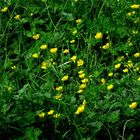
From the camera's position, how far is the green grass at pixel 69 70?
240 cm

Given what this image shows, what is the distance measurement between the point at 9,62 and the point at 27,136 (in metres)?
0.90

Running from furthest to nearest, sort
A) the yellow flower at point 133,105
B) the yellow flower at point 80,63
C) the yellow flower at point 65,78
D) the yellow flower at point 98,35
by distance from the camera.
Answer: the yellow flower at point 98,35, the yellow flower at point 80,63, the yellow flower at point 65,78, the yellow flower at point 133,105

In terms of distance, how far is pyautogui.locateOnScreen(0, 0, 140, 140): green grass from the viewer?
2.40m

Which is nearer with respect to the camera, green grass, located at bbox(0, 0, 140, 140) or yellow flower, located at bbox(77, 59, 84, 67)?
green grass, located at bbox(0, 0, 140, 140)

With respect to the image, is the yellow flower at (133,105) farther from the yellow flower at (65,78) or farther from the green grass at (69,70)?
the yellow flower at (65,78)

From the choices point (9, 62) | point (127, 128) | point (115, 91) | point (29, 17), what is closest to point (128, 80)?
point (115, 91)

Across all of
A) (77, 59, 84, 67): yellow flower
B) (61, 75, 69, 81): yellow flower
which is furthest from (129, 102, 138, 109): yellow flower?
(77, 59, 84, 67): yellow flower

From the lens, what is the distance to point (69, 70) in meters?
3.03

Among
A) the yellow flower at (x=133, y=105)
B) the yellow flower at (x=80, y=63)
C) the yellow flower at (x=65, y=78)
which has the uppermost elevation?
the yellow flower at (x=133, y=105)

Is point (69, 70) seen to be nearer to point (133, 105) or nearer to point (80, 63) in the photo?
point (80, 63)

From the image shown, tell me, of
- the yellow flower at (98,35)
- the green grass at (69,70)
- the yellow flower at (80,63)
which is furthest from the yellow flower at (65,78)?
the yellow flower at (98,35)

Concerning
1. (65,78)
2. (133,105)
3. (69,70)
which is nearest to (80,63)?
(69,70)

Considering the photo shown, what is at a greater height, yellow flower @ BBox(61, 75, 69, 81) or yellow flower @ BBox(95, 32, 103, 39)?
yellow flower @ BBox(95, 32, 103, 39)

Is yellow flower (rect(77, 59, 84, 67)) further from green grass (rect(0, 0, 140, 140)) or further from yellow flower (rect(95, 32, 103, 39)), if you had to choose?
yellow flower (rect(95, 32, 103, 39))
